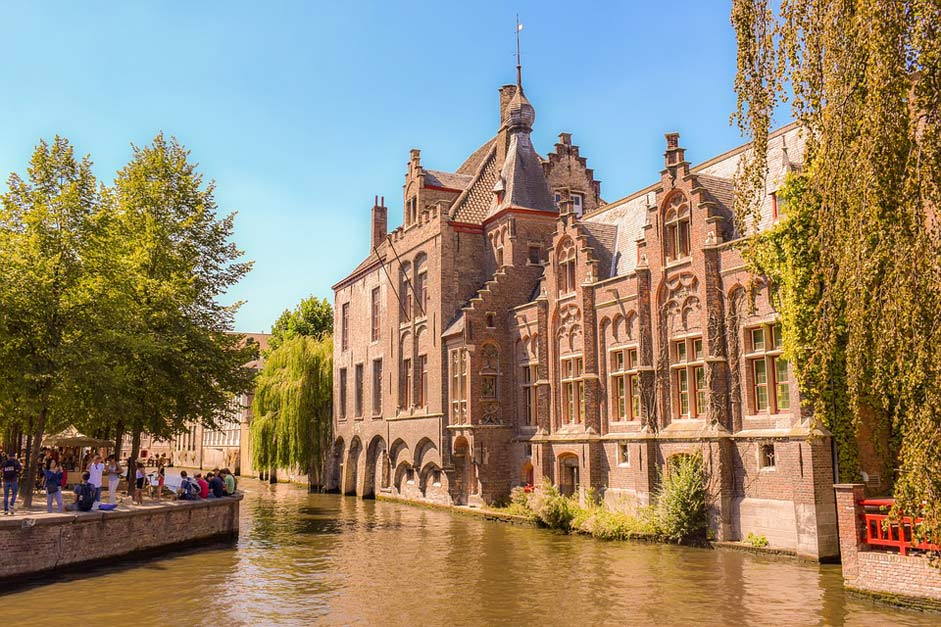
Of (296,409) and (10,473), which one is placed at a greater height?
(296,409)

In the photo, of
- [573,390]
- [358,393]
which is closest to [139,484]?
[573,390]

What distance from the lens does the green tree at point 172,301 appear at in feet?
79.5

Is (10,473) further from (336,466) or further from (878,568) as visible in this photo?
(336,466)

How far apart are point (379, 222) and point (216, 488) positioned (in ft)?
74.1

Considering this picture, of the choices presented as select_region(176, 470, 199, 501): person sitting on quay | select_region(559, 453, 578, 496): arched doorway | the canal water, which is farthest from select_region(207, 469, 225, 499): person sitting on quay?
select_region(559, 453, 578, 496): arched doorway

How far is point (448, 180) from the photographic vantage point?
38844mm

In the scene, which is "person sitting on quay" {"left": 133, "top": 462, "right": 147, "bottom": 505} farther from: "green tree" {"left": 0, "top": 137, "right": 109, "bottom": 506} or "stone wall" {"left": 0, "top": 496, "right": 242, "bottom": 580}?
"green tree" {"left": 0, "top": 137, "right": 109, "bottom": 506}

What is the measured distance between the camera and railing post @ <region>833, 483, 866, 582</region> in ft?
46.4

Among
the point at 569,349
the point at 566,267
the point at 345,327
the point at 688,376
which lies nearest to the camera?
the point at 688,376

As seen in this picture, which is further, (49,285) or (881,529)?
(49,285)

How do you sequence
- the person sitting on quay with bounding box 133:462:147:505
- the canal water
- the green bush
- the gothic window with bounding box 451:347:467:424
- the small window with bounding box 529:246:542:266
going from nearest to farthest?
the canal water < the green bush < the person sitting on quay with bounding box 133:462:147:505 < the gothic window with bounding box 451:347:467:424 < the small window with bounding box 529:246:542:266

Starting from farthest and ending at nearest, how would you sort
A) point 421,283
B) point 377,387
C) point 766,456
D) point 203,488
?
1. point 377,387
2. point 421,283
3. point 203,488
4. point 766,456

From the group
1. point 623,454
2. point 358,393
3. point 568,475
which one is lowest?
point 568,475

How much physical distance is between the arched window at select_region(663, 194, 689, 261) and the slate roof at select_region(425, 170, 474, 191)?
15701 millimetres
